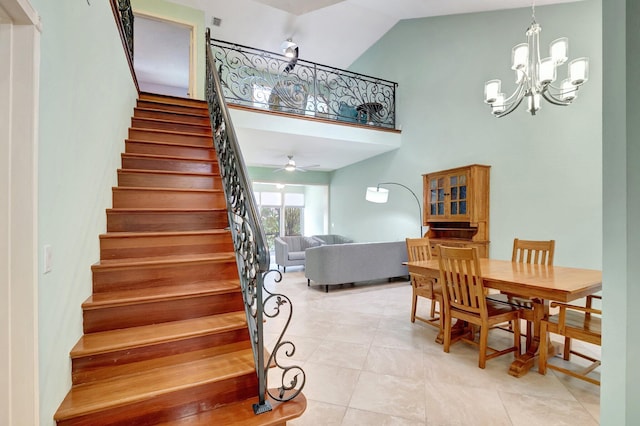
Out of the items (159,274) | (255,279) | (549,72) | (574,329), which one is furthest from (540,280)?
(159,274)

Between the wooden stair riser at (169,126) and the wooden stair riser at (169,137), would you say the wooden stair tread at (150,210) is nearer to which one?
the wooden stair riser at (169,137)

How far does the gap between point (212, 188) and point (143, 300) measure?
1.45 metres

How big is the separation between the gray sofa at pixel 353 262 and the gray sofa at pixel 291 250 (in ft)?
4.88

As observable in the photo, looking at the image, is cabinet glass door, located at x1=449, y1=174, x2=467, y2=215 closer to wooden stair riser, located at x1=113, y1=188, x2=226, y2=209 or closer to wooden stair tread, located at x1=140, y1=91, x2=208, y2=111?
wooden stair riser, located at x1=113, y1=188, x2=226, y2=209

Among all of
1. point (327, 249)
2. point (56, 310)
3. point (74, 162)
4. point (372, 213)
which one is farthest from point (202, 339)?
point (372, 213)

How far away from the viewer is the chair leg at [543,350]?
2291 mm

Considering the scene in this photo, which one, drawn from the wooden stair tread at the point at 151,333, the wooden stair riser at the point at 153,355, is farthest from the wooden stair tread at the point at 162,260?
the wooden stair riser at the point at 153,355

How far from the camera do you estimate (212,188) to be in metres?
3.04

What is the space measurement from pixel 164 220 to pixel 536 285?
299 cm

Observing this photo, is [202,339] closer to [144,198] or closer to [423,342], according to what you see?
[144,198]

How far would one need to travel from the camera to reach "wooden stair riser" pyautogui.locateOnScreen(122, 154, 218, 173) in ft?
9.53

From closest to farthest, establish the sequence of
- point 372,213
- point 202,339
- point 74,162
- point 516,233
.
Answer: point 74,162 → point 202,339 → point 516,233 → point 372,213

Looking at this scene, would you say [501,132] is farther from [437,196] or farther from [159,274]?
[159,274]

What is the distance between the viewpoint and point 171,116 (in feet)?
12.4
